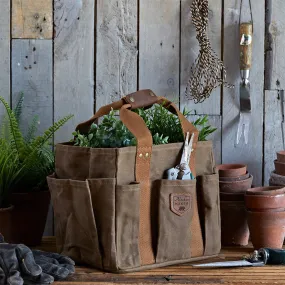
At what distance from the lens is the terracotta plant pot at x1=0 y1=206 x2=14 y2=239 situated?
1468mm

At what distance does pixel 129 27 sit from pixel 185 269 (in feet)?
2.51

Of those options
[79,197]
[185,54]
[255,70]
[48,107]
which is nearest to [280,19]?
[255,70]

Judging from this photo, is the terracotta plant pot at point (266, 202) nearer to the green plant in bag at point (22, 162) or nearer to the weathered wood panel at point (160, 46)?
the weathered wood panel at point (160, 46)

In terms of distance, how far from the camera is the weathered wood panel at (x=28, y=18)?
174 centimetres

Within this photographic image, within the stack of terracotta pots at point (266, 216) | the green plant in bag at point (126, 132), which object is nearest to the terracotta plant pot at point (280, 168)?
the stack of terracotta pots at point (266, 216)

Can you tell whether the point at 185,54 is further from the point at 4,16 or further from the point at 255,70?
the point at 4,16

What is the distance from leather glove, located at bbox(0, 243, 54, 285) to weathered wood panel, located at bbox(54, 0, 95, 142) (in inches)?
23.2

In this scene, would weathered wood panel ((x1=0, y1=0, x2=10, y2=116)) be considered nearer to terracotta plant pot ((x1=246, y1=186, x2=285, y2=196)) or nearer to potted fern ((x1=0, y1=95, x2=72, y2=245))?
potted fern ((x1=0, y1=95, x2=72, y2=245))

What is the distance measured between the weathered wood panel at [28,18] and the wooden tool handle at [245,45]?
57 cm

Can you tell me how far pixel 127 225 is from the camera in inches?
51.3

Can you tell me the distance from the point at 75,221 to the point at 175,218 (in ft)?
0.76

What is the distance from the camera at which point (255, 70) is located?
5.84 feet

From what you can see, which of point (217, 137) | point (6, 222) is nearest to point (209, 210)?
point (217, 137)

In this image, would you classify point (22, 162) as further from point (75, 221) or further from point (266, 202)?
point (266, 202)
